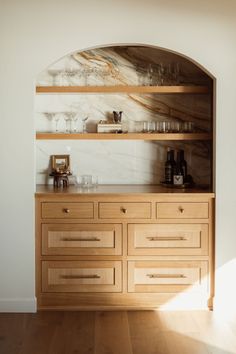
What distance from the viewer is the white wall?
158 inches

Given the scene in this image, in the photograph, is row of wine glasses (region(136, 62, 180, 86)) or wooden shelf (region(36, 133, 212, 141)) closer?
wooden shelf (region(36, 133, 212, 141))

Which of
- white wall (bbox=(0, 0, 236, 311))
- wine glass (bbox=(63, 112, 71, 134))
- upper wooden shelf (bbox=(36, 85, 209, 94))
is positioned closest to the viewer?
white wall (bbox=(0, 0, 236, 311))

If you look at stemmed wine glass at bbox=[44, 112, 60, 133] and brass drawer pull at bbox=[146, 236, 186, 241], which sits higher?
stemmed wine glass at bbox=[44, 112, 60, 133]

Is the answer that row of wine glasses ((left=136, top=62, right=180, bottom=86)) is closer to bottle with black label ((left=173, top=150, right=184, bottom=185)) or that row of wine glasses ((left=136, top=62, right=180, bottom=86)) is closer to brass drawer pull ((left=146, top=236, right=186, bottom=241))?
bottle with black label ((left=173, top=150, right=184, bottom=185))

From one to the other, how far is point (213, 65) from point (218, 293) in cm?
170

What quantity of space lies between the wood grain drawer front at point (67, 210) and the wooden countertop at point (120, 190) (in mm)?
89

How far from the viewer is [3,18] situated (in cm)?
401

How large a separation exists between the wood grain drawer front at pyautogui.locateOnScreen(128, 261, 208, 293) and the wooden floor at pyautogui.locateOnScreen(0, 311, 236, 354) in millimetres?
184

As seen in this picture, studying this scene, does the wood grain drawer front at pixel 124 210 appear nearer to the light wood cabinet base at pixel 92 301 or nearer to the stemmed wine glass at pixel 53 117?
the light wood cabinet base at pixel 92 301

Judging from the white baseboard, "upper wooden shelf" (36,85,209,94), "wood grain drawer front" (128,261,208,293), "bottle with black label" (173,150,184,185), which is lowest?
the white baseboard

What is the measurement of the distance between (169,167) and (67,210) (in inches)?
40.0

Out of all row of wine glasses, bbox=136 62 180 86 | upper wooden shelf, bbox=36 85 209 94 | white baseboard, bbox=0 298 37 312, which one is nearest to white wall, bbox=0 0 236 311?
white baseboard, bbox=0 298 37 312

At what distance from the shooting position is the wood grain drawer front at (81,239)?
4078 mm

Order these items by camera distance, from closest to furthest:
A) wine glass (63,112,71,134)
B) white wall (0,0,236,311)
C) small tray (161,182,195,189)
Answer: white wall (0,0,236,311), small tray (161,182,195,189), wine glass (63,112,71,134)
